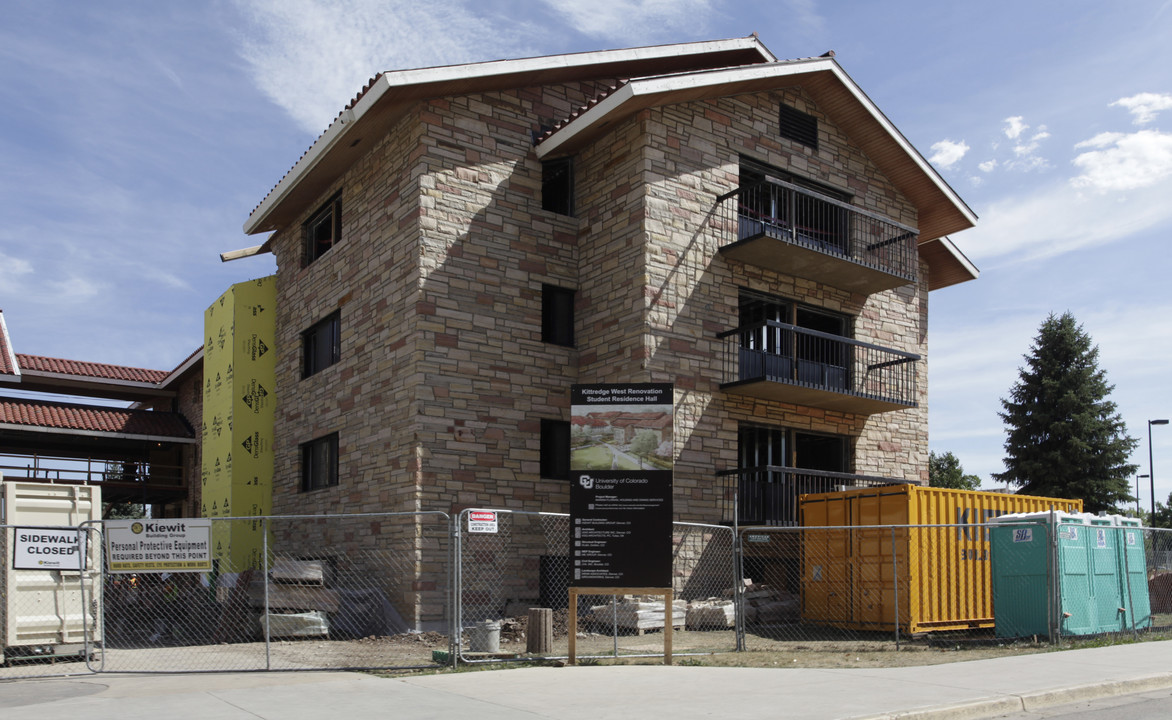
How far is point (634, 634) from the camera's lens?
49.4 feet

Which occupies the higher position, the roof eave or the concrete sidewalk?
the roof eave

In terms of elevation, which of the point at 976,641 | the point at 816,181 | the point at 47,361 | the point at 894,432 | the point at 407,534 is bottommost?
the point at 976,641

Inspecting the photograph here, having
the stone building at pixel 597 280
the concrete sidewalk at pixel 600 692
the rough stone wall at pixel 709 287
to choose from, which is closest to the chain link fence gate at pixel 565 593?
the stone building at pixel 597 280

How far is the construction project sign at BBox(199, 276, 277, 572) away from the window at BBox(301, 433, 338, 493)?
5.50ft

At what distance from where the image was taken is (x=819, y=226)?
68.9 ft

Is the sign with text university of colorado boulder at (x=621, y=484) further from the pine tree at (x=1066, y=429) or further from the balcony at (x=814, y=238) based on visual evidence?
the pine tree at (x=1066, y=429)

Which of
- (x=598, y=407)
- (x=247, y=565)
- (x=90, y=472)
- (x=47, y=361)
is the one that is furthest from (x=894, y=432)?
(x=47, y=361)

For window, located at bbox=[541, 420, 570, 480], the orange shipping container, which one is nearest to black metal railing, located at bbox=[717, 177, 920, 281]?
window, located at bbox=[541, 420, 570, 480]

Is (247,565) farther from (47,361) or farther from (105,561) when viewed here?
(47,361)

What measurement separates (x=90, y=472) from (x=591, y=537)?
2370 centimetres

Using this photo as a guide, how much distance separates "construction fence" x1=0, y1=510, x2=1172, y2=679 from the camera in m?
12.4

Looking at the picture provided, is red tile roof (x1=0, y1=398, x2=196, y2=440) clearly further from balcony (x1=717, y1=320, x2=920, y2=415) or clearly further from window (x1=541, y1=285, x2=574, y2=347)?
balcony (x1=717, y1=320, x2=920, y2=415)

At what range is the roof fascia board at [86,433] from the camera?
2727 cm

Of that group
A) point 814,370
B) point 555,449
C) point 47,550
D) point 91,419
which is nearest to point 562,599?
point 555,449
